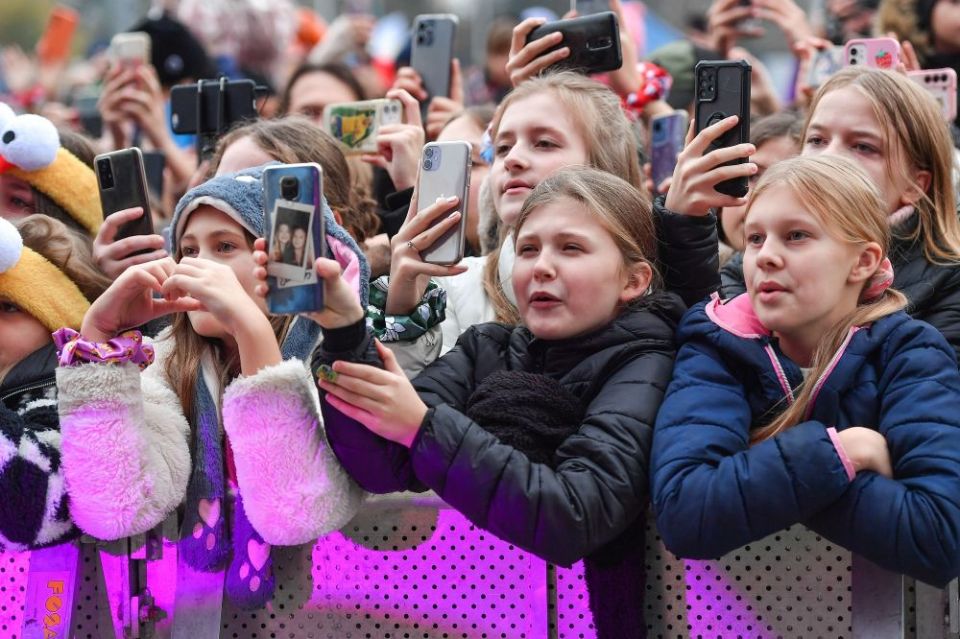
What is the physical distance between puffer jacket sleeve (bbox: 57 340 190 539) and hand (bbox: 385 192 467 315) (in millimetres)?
646

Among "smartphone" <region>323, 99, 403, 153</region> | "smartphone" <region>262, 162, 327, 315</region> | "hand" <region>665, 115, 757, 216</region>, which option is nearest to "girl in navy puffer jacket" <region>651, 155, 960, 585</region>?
"hand" <region>665, 115, 757, 216</region>

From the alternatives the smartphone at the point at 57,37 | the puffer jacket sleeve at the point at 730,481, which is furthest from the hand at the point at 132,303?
the smartphone at the point at 57,37

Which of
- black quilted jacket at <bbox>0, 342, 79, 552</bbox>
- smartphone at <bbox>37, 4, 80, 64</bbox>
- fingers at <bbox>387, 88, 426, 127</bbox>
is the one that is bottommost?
smartphone at <bbox>37, 4, 80, 64</bbox>

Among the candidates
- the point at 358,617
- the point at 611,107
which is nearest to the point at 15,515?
the point at 358,617

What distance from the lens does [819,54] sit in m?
4.58

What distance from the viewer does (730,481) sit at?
237 centimetres

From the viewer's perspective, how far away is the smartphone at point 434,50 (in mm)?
4691

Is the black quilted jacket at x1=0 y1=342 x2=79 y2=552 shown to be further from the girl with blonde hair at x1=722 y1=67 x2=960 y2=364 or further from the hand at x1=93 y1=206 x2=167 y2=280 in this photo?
the girl with blonde hair at x1=722 y1=67 x2=960 y2=364

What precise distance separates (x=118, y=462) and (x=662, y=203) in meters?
1.40

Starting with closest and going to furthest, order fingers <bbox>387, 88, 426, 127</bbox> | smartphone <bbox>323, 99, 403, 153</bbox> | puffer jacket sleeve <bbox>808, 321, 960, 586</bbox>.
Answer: puffer jacket sleeve <bbox>808, 321, 960, 586</bbox>
fingers <bbox>387, 88, 426, 127</bbox>
smartphone <bbox>323, 99, 403, 153</bbox>

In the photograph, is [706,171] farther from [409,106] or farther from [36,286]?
[36,286]

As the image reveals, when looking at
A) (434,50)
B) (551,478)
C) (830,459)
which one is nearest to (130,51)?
(434,50)

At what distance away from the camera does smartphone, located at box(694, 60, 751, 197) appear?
2877 mm

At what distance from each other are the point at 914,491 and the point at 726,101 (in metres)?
1.03
